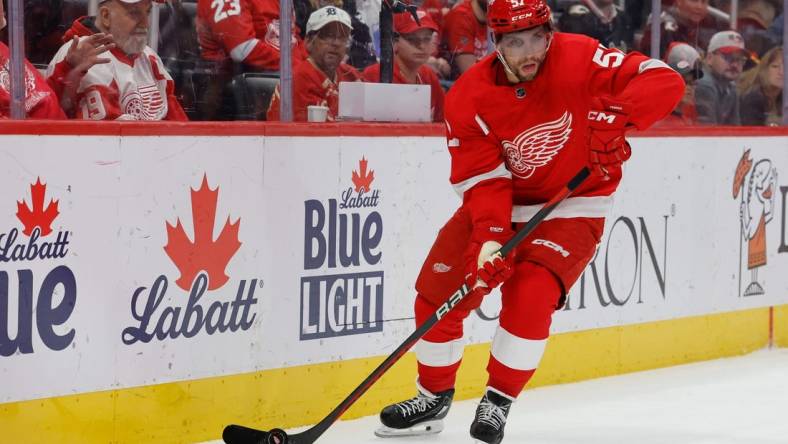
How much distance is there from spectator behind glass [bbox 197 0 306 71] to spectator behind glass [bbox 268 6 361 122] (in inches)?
2.2

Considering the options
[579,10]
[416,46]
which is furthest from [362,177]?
[579,10]

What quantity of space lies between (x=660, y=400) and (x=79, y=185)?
218 centimetres

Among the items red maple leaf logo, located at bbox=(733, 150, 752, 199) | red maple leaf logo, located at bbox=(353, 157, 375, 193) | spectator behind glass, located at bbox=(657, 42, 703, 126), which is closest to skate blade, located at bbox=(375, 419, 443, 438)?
red maple leaf logo, located at bbox=(353, 157, 375, 193)

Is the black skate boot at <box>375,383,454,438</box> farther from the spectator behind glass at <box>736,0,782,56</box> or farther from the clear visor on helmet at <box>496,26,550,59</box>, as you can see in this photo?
the spectator behind glass at <box>736,0,782,56</box>

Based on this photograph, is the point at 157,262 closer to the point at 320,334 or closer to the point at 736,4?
the point at 320,334

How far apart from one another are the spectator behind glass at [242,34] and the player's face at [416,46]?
0.44 meters

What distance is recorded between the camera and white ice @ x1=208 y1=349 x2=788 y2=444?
13.6 ft

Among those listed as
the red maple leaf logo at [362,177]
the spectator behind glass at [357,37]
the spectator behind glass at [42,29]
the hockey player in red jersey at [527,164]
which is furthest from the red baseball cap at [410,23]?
the spectator behind glass at [42,29]

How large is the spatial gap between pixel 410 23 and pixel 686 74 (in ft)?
4.80

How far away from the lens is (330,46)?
14.5ft

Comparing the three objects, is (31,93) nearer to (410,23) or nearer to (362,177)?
(362,177)

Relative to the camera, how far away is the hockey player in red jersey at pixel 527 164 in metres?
3.64

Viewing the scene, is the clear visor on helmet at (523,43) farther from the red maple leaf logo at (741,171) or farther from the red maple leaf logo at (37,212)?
the red maple leaf logo at (741,171)

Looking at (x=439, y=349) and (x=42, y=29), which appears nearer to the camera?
(x=42, y=29)
